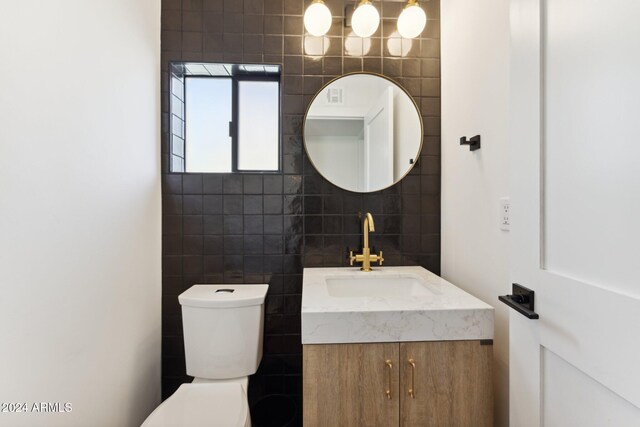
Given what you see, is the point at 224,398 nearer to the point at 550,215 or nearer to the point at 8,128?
the point at 8,128

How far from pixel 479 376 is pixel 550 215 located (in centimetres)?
54

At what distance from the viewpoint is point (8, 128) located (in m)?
0.70

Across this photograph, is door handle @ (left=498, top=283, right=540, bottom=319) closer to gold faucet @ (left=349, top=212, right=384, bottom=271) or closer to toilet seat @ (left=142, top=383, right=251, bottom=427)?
gold faucet @ (left=349, top=212, right=384, bottom=271)

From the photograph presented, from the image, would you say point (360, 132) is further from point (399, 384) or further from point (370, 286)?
point (399, 384)

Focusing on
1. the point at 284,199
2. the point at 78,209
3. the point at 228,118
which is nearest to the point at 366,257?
the point at 284,199

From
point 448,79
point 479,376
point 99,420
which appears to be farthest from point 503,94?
point 99,420

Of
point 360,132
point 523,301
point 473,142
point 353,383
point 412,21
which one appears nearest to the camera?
point 523,301

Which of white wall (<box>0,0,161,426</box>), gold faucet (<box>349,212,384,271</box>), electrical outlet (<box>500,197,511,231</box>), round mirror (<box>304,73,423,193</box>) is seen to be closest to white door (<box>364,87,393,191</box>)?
round mirror (<box>304,73,423,193</box>)

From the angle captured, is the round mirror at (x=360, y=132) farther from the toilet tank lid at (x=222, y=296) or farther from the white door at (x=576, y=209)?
the white door at (x=576, y=209)

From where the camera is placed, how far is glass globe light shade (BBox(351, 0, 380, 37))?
1.32 metres

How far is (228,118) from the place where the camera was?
1569mm

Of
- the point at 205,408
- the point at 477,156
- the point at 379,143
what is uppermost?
the point at 379,143

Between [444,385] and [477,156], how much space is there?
815mm

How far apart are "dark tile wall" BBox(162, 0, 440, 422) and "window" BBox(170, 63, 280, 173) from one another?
7 centimetres
